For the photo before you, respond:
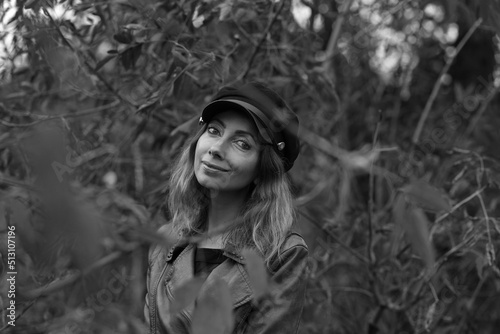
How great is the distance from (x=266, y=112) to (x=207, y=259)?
0.42 metres

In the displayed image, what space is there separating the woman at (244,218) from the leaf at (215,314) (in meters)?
0.77

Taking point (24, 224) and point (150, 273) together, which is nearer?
point (24, 224)

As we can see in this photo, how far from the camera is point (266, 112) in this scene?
1737mm

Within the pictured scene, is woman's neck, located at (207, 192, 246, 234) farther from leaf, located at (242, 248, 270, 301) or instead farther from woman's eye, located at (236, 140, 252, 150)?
leaf, located at (242, 248, 270, 301)

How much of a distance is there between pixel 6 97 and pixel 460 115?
8.23ft

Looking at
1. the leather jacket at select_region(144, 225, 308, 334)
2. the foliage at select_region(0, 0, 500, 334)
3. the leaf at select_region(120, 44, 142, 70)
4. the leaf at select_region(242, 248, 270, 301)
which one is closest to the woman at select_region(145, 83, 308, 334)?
the leather jacket at select_region(144, 225, 308, 334)

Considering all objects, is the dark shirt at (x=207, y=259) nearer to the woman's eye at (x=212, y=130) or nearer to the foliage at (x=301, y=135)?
the foliage at (x=301, y=135)

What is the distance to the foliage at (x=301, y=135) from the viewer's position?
2082 mm

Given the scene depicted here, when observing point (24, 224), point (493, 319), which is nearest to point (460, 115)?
point (493, 319)

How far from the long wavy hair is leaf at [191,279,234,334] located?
0.80 metres

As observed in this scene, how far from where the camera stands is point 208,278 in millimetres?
1627

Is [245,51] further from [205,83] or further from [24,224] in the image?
[24,224]

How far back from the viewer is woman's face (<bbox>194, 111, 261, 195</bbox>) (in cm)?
171

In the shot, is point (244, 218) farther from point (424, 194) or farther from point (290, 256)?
point (424, 194)
